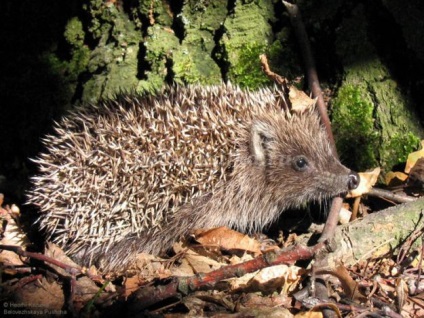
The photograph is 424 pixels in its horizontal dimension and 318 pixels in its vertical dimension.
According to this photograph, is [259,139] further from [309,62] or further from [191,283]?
[191,283]

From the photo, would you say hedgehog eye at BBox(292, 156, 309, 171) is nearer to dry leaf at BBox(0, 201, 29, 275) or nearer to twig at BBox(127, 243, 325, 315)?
twig at BBox(127, 243, 325, 315)

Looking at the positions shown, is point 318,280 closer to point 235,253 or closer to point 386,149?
point 235,253

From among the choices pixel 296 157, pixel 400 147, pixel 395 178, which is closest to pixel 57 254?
pixel 296 157

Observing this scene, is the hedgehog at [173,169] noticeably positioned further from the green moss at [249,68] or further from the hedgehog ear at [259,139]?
the green moss at [249,68]

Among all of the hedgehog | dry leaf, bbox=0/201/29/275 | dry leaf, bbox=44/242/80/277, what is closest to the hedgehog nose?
the hedgehog

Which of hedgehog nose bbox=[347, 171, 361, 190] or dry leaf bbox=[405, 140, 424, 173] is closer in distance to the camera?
hedgehog nose bbox=[347, 171, 361, 190]

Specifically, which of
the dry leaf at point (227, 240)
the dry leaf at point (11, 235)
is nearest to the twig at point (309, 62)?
the dry leaf at point (227, 240)

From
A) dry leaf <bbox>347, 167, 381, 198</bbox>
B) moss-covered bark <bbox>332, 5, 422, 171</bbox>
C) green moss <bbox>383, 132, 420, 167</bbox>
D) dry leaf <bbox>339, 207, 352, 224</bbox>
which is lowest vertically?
dry leaf <bbox>339, 207, 352, 224</bbox>
